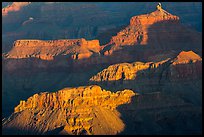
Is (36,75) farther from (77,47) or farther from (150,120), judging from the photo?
(150,120)

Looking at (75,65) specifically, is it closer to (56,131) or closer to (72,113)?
(72,113)

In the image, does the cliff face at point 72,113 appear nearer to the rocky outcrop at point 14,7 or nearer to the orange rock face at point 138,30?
the orange rock face at point 138,30

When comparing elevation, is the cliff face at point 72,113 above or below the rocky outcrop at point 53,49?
above

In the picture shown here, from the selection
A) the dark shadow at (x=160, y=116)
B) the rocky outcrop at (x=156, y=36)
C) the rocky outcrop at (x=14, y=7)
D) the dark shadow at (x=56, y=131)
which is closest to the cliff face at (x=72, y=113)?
the dark shadow at (x=56, y=131)

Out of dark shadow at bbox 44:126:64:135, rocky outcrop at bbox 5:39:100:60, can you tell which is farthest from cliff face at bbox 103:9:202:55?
dark shadow at bbox 44:126:64:135

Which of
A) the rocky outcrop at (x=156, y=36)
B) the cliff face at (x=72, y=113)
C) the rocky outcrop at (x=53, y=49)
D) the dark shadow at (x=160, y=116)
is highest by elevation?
the cliff face at (x=72, y=113)

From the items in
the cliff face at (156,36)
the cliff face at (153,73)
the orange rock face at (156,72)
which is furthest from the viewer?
the cliff face at (156,36)

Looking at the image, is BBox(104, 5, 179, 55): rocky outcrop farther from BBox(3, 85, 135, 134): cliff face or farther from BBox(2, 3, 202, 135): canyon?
BBox(3, 85, 135, 134): cliff face

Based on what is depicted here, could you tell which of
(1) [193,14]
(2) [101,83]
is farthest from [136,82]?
(1) [193,14]
